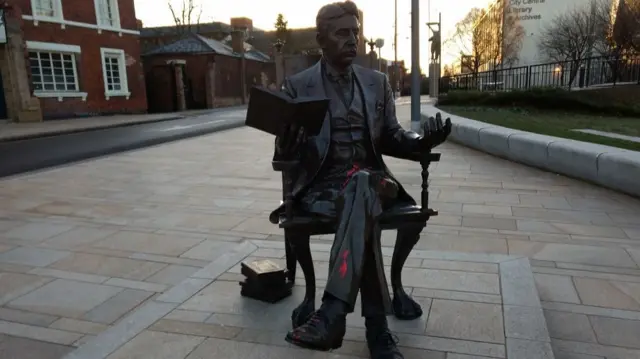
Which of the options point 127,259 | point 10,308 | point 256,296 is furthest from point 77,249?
point 256,296

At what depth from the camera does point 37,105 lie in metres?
21.1

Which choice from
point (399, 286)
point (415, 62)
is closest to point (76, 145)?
point (415, 62)

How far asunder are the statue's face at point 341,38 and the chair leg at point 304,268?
1.11m

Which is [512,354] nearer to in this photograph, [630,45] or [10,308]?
[10,308]

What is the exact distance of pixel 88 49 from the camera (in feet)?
79.5

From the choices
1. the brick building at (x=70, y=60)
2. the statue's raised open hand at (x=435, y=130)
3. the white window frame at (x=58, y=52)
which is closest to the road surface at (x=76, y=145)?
the brick building at (x=70, y=60)

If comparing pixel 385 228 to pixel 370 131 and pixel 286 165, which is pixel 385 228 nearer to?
pixel 370 131

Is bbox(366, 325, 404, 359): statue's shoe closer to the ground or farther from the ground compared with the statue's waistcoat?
closer to the ground

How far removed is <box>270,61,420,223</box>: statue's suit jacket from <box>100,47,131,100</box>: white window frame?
24663 mm

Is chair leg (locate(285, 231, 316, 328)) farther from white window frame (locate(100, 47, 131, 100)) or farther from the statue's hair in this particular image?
white window frame (locate(100, 47, 131, 100))

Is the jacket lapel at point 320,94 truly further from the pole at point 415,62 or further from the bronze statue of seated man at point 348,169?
the pole at point 415,62

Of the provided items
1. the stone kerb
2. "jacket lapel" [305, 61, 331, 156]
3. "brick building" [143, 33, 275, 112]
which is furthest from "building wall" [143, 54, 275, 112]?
"jacket lapel" [305, 61, 331, 156]

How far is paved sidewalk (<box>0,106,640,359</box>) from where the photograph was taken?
3.00 m

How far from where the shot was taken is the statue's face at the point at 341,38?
2.98 m
